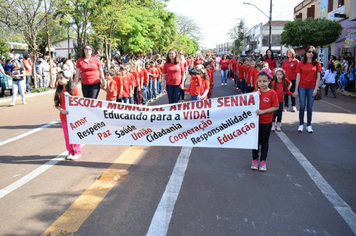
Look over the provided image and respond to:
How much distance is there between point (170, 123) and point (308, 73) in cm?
425

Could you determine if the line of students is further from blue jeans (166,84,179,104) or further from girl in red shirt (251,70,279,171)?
girl in red shirt (251,70,279,171)

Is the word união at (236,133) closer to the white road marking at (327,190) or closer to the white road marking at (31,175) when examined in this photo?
the white road marking at (327,190)

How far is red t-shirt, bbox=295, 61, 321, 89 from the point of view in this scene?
25.8 ft

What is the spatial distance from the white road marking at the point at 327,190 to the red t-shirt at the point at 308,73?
2.01 meters

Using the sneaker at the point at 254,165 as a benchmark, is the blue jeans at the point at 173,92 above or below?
above

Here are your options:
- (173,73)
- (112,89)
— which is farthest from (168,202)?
(112,89)

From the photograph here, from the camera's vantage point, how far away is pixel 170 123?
17.7 ft

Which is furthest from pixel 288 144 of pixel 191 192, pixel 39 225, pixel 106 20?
pixel 106 20

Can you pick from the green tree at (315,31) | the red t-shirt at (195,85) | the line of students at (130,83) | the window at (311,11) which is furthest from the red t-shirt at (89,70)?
the window at (311,11)

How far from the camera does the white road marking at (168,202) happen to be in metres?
3.53

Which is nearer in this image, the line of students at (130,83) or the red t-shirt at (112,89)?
the red t-shirt at (112,89)

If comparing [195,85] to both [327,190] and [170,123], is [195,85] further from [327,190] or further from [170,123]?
[327,190]

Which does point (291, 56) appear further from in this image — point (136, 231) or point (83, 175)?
point (136, 231)

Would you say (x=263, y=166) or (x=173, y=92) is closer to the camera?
(x=263, y=166)
